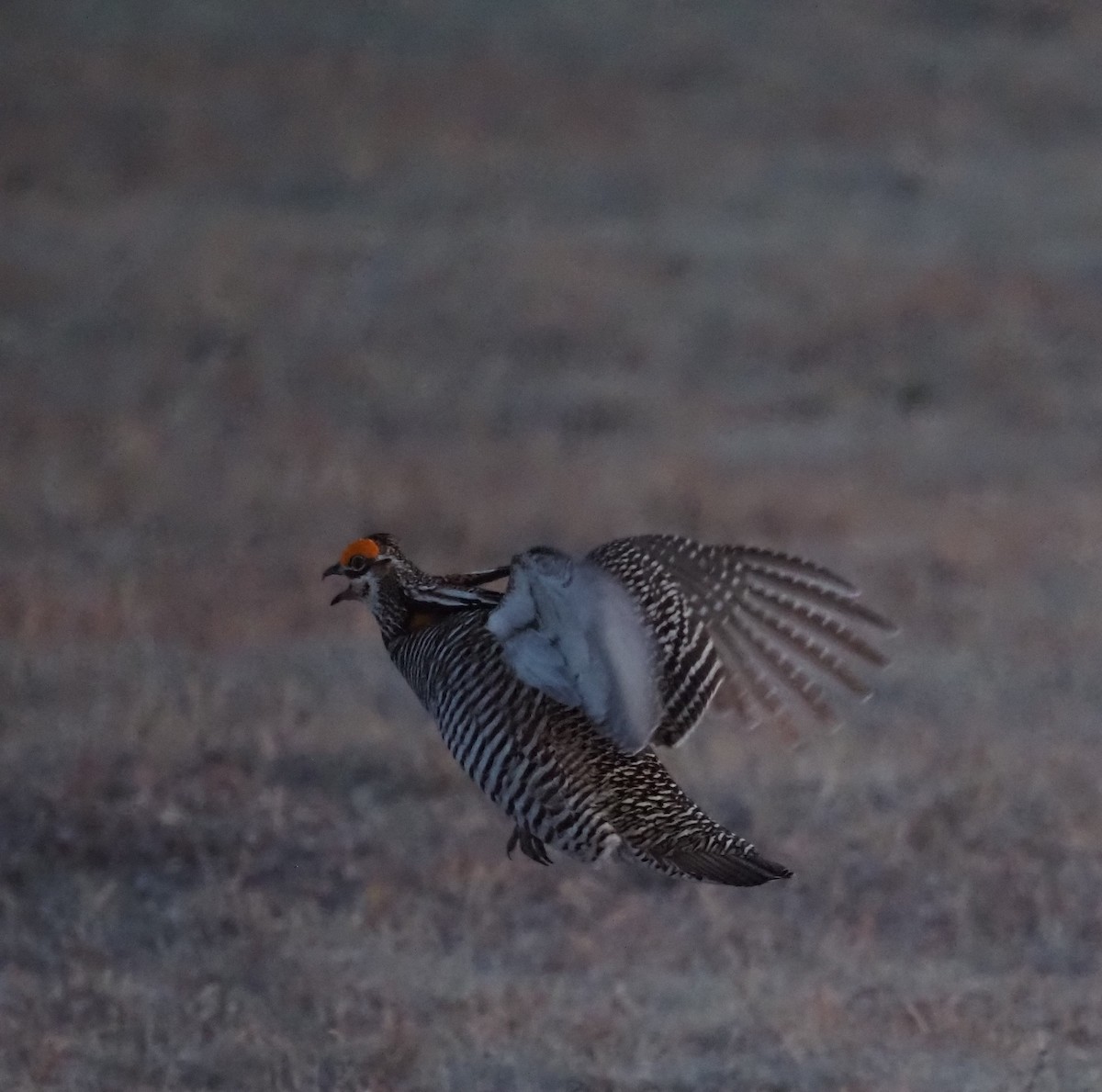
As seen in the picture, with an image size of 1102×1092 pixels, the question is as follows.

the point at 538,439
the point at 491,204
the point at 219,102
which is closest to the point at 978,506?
the point at 538,439

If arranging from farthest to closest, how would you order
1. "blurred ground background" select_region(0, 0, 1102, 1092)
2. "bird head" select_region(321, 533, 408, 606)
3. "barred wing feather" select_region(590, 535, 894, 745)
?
"bird head" select_region(321, 533, 408, 606), "blurred ground background" select_region(0, 0, 1102, 1092), "barred wing feather" select_region(590, 535, 894, 745)

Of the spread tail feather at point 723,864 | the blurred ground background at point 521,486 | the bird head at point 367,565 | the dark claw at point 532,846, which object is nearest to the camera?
the spread tail feather at point 723,864

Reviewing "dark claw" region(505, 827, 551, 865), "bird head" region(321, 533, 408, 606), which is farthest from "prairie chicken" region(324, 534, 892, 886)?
"bird head" region(321, 533, 408, 606)

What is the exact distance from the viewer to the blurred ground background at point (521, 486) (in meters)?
7.36

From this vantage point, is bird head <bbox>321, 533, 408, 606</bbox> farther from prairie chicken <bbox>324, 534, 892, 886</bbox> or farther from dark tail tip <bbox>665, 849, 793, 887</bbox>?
dark tail tip <bbox>665, 849, 793, 887</bbox>

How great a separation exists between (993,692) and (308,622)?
2.99 metres

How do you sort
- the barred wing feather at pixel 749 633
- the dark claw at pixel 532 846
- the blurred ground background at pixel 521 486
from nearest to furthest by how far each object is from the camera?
the barred wing feather at pixel 749 633, the dark claw at pixel 532 846, the blurred ground background at pixel 521 486

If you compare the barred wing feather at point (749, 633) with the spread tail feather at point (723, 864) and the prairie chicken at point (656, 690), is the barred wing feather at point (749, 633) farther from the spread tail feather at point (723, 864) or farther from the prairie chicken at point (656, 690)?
the spread tail feather at point (723, 864)

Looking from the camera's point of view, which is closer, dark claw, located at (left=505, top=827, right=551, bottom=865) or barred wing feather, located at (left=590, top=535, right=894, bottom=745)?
barred wing feather, located at (left=590, top=535, right=894, bottom=745)

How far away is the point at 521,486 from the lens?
14109mm

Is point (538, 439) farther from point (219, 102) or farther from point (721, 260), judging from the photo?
point (219, 102)

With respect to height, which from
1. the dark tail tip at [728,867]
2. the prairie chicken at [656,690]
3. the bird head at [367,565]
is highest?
the bird head at [367,565]

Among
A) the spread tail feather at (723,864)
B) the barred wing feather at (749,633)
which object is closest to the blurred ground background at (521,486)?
the spread tail feather at (723,864)

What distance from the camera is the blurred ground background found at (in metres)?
7.36
